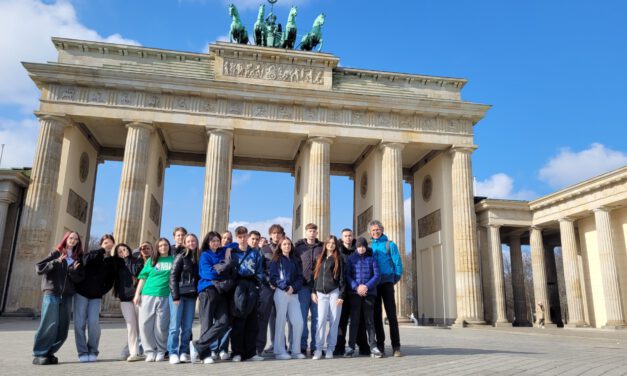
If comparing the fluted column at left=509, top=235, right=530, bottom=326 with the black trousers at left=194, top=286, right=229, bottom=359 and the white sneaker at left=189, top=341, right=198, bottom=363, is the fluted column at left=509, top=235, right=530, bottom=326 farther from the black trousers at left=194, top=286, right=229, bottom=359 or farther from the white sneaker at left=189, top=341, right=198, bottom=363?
the white sneaker at left=189, top=341, right=198, bottom=363

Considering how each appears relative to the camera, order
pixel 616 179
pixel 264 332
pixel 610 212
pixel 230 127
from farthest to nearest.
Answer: pixel 230 127 < pixel 610 212 < pixel 616 179 < pixel 264 332

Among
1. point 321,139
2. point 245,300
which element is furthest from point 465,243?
point 245,300

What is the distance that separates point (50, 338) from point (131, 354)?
1.11m

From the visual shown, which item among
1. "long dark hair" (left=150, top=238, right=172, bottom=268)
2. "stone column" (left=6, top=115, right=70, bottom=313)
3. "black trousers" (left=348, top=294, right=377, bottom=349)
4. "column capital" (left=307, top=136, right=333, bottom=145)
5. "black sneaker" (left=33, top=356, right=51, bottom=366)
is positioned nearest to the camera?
"black sneaker" (left=33, top=356, right=51, bottom=366)

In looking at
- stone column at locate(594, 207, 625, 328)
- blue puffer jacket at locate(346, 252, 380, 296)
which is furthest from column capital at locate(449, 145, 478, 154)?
blue puffer jacket at locate(346, 252, 380, 296)

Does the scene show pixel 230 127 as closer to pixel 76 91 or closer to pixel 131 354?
pixel 76 91

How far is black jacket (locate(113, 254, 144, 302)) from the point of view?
286 inches

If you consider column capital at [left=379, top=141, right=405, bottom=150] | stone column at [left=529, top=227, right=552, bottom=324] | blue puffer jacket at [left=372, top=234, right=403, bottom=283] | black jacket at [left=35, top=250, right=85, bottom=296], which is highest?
column capital at [left=379, top=141, right=405, bottom=150]

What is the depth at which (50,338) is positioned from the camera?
658 cm

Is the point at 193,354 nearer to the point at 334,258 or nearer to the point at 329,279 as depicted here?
the point at 329,279

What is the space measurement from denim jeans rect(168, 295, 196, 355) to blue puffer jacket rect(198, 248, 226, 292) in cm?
37

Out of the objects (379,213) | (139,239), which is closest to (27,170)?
(139,239)

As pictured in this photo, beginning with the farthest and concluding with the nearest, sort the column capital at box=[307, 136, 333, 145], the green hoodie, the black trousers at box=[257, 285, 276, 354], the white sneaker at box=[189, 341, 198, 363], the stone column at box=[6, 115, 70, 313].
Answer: the column capital at box=[307, 136, 333, 145], the stone column at box=[6, 115, 70, 313], the black trousers at box=[257, 285, 276, 354], the green hoodie, the white sneaker at box=[189, 341, 198, 363]

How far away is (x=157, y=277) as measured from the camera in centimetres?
709
